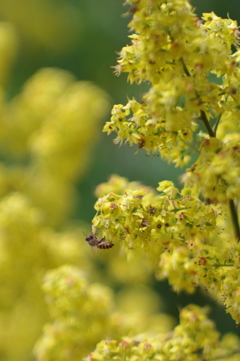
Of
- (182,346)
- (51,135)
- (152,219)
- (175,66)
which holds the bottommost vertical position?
(182,346)

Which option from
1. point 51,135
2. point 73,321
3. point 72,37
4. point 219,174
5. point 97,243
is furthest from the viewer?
point 72,37

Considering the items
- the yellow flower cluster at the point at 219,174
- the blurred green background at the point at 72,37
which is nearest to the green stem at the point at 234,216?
the yellow flower cluster at the point at 219,174

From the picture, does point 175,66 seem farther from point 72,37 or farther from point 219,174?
point 72,37

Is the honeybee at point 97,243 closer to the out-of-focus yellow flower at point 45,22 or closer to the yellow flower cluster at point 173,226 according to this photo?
the yellow flower cluster at point 173,226

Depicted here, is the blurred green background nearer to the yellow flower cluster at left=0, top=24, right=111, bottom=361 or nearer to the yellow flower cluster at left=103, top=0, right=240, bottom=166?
the yellow flower cluster at left=0, top=24, right=111, bottom=361

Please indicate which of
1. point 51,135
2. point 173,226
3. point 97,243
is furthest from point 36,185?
point 173,226

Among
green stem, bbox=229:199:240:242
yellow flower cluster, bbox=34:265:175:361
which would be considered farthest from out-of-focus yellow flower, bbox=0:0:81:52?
green stem, bbox=229:199:240:242

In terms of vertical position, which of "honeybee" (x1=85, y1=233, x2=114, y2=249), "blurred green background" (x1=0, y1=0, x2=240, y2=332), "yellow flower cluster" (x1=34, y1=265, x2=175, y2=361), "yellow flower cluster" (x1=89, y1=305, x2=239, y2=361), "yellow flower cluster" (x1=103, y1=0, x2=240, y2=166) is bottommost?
"yellow flower cluster" (x1=89, y1=305, x2=239, y2=361)

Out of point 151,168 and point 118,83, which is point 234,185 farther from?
point 118,83
